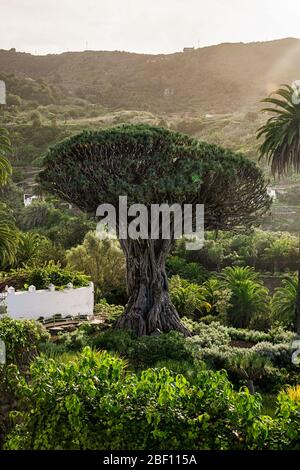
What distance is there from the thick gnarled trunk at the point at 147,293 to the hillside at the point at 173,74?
219ft

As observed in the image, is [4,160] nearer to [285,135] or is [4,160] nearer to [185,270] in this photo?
[285,135]

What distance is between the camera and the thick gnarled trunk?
17844 millimetres

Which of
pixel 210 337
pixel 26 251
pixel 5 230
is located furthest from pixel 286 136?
pixel 26 251

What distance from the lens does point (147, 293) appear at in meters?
18.2

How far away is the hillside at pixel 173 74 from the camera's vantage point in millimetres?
88500

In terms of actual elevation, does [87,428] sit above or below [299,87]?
below

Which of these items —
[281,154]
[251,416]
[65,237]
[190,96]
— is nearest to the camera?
[251,416]

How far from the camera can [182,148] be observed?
55.7 feet

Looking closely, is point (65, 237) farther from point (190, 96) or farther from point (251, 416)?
point (190, 96)

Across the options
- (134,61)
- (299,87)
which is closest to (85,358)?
(299,87)

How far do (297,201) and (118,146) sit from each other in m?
27.9

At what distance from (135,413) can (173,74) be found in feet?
326

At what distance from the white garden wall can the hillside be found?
6433cm

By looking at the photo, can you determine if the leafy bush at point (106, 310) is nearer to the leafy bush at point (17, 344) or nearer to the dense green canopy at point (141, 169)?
the dense green canopy at point (141, 169)
